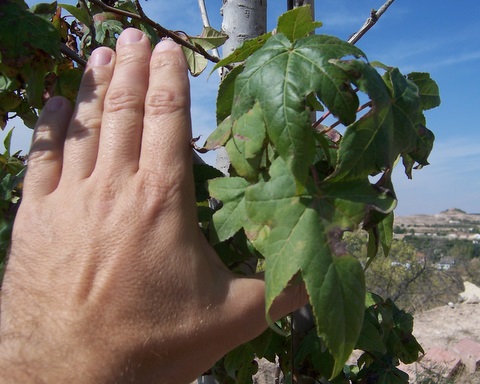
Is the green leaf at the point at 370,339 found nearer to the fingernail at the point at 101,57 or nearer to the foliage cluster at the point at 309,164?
the foliage cluster at the point at 309,164

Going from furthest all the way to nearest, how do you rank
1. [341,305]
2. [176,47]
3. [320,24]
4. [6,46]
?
[6,46] → [176,47] → [320,24] → [341,305]

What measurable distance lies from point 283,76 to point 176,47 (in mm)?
393

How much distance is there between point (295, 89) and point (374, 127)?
→ 17cm

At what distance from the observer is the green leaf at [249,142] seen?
3.37ft

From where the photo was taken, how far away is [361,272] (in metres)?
1.00

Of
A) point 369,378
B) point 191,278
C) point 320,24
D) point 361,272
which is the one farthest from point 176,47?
point 369,378

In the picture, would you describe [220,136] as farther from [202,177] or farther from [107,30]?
[107,30]

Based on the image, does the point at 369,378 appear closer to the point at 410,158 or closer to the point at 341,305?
the point at 410,158

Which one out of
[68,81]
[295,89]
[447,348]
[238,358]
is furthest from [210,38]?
[447,348]

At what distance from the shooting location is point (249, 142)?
104cm

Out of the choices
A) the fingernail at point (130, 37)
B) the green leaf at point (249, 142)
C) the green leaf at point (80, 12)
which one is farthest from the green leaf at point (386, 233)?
the green leaf at point (80, 12)

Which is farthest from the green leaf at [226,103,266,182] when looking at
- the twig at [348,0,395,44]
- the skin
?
the twig at [348,0,395,44]

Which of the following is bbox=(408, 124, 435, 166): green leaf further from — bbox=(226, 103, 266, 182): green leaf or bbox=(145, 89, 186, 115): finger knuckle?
bbox=(145, 89, 186, 115): finger knuckle

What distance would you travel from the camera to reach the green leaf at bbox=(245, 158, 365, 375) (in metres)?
0.94
